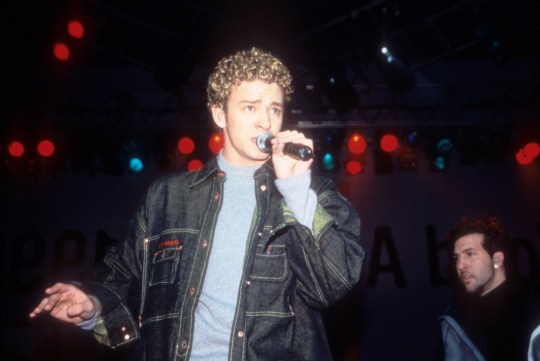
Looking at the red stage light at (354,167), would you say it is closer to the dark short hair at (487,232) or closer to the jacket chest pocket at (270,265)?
the dark short hair at (487,232)

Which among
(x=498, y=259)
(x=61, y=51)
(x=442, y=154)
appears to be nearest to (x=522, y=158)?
(x=442, y=154)

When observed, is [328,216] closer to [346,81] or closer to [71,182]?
[346,81]

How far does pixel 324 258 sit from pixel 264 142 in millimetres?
580

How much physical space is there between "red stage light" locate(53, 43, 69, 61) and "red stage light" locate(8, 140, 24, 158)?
2.45 m

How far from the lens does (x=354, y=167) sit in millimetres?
8156

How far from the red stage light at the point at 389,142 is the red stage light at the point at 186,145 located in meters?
3.06

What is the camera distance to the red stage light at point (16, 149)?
7824 millimetres

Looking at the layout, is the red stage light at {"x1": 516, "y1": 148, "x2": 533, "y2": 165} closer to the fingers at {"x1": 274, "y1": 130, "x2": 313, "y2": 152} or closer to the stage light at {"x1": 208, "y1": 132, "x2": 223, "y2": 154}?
the stage light at {"x1": 208, "y1": 132, "x2": 223, "y2": 154}

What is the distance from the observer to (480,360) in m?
3.64

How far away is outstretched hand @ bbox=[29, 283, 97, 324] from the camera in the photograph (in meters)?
1.77

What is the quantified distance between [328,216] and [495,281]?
3.22 m

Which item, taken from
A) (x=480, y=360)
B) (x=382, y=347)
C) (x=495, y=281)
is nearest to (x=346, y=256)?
(x=480, y=360)

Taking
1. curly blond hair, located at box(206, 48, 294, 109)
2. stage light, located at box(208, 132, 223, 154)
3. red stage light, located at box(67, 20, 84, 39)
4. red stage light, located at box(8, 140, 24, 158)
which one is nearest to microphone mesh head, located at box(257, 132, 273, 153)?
curly blond hair, located at box(206, 48, 294, 109)

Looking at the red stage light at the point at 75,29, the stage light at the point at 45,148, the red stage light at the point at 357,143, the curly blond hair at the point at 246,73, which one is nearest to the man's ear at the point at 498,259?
the curly blond hair at the point at 246,73
